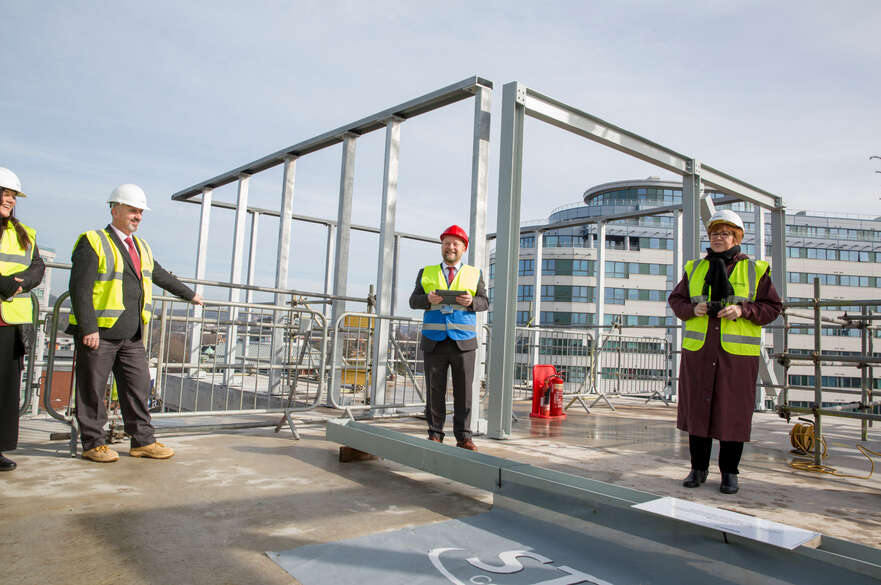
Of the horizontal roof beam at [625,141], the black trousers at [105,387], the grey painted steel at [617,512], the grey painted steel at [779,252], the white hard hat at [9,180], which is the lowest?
the grey painted steel at [617,512]

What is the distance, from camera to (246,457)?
4.52 m

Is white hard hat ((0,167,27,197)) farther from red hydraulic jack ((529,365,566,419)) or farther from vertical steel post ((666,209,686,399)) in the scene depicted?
vertical steel post ((666,209,686,399))

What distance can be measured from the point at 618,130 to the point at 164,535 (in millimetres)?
6543

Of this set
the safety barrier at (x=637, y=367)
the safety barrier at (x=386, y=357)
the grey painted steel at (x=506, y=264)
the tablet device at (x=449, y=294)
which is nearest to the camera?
the tablet device at (x=449, y=294)

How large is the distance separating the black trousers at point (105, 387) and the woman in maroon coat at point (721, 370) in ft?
13.6

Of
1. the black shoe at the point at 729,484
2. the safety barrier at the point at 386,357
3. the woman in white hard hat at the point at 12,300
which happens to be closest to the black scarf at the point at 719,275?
the black shoe at the point at 729,484

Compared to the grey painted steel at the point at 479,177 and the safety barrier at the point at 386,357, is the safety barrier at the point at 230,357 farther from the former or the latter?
the grey painted steel at the point at 479,177

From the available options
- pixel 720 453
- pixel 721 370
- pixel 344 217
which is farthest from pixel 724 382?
pixel 344 217

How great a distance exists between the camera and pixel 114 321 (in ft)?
13.7

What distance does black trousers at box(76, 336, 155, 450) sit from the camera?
4133mm

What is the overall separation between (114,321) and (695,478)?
4.47m

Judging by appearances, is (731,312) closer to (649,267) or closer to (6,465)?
(6,465)

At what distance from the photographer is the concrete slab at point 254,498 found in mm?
2410

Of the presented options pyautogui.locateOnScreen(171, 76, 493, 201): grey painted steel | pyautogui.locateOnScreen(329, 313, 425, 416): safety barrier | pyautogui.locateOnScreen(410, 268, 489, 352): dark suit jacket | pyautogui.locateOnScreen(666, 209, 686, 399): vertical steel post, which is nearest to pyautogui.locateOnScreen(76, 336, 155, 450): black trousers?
pyautogui.locateOnScreen(410, 268, 489, 352): dark suit jacket
